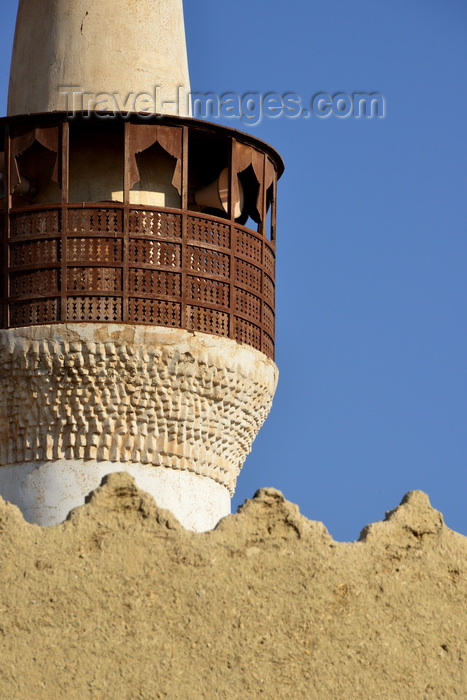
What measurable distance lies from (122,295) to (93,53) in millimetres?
2291

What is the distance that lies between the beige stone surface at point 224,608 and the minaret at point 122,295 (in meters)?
4.40

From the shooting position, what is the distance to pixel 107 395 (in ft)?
46.0

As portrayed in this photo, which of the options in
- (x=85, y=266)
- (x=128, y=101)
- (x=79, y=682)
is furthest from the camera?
(x=128, y=101)

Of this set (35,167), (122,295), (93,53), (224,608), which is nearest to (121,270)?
(122,295)

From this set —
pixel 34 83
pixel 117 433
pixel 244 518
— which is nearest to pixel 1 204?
pixel 34 83

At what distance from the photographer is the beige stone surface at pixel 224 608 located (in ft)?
30.0

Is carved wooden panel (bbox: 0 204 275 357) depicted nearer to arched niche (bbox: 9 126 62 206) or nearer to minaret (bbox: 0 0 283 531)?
minaret (bbox: 0 0 283 531)

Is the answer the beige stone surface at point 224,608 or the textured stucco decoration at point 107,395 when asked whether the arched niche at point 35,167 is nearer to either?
the textured stucco decoration at point 107,395

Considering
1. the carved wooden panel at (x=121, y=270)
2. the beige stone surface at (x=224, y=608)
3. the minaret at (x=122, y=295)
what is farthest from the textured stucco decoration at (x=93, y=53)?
the beige stone surface at (x=224, y=608)

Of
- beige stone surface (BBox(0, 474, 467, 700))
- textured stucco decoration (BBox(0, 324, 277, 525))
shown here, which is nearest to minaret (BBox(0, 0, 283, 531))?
textured stucco decoration (BBox(0, 324, 277, 525))

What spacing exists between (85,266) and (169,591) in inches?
195

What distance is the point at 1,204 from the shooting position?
15.0 metres

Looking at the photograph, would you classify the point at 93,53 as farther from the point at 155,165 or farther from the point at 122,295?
the point at 122,295

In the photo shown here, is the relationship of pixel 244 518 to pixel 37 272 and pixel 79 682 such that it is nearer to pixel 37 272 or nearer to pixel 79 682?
pixel 79 682
